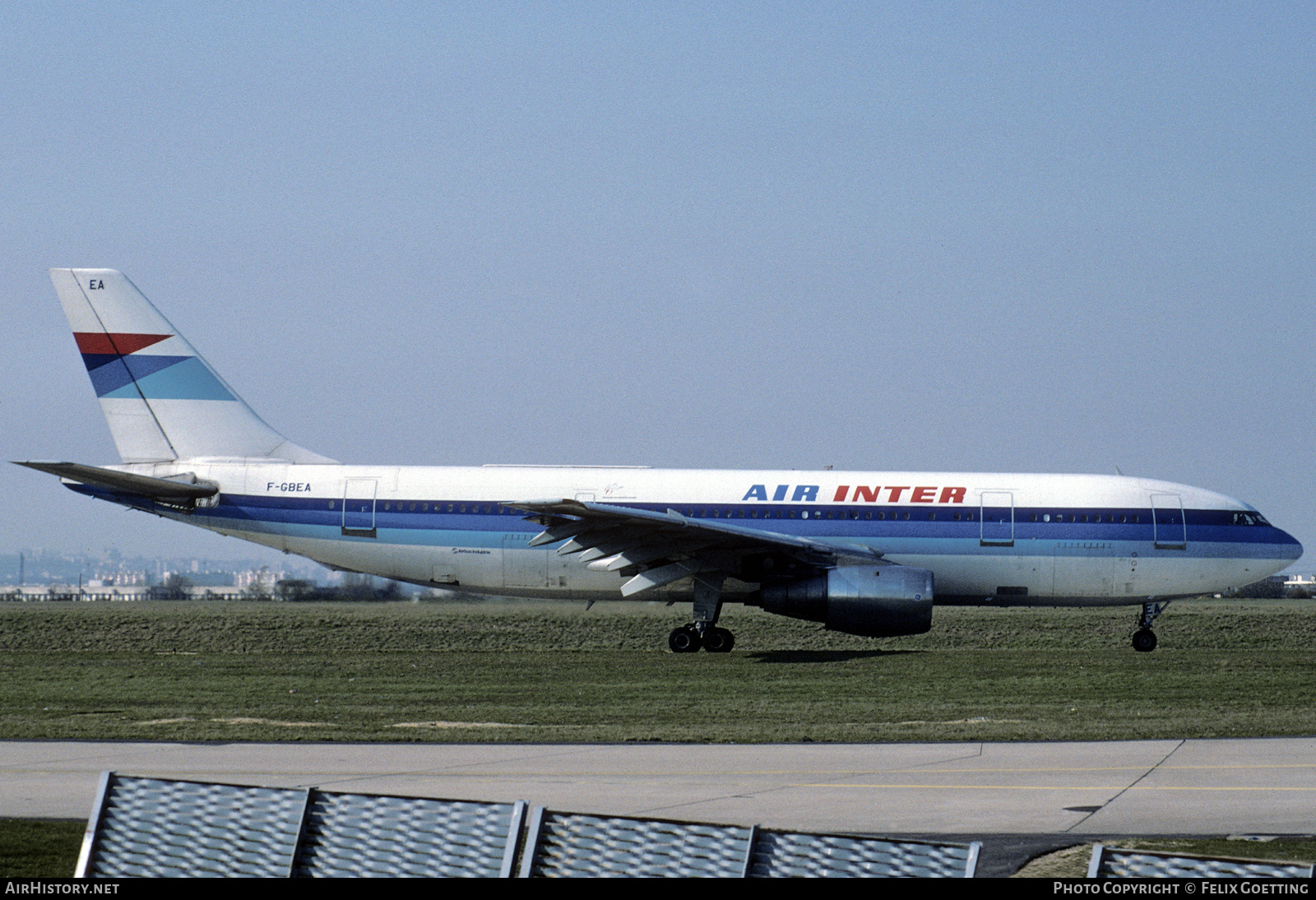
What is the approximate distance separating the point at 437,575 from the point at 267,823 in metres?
23.3

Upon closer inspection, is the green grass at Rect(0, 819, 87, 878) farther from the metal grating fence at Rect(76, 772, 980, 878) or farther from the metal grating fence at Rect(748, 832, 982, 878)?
the metal grating fence at Rect(748, 832, 982, 878)

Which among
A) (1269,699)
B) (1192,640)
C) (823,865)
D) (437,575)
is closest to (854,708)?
(1269,699)

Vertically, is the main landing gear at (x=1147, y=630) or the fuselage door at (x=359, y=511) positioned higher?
the fuselage door at (x=359, y=511)

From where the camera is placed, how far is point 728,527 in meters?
28.4

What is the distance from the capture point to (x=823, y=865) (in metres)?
6.10

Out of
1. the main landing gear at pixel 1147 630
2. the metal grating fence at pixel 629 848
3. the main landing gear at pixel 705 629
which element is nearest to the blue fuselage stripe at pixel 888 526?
the main landing gear at pixel 1147 630

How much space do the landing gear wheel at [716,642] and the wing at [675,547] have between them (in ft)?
4.81

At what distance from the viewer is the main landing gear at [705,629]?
28.8 m

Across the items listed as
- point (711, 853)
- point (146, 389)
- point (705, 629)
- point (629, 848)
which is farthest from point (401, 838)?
point (146, 389)

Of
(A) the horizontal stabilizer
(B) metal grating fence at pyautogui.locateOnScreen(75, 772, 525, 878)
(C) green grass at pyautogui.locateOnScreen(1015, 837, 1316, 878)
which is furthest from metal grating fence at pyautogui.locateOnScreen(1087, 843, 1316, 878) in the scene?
(A) the horizontal stabilizer

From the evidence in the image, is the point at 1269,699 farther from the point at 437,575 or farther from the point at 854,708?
the point at 437,575

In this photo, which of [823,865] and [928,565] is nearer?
[823,865]

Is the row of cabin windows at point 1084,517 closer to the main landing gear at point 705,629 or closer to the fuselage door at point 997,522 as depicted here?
the fuselage door at point 997,522

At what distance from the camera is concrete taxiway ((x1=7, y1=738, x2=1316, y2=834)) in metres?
11.4
